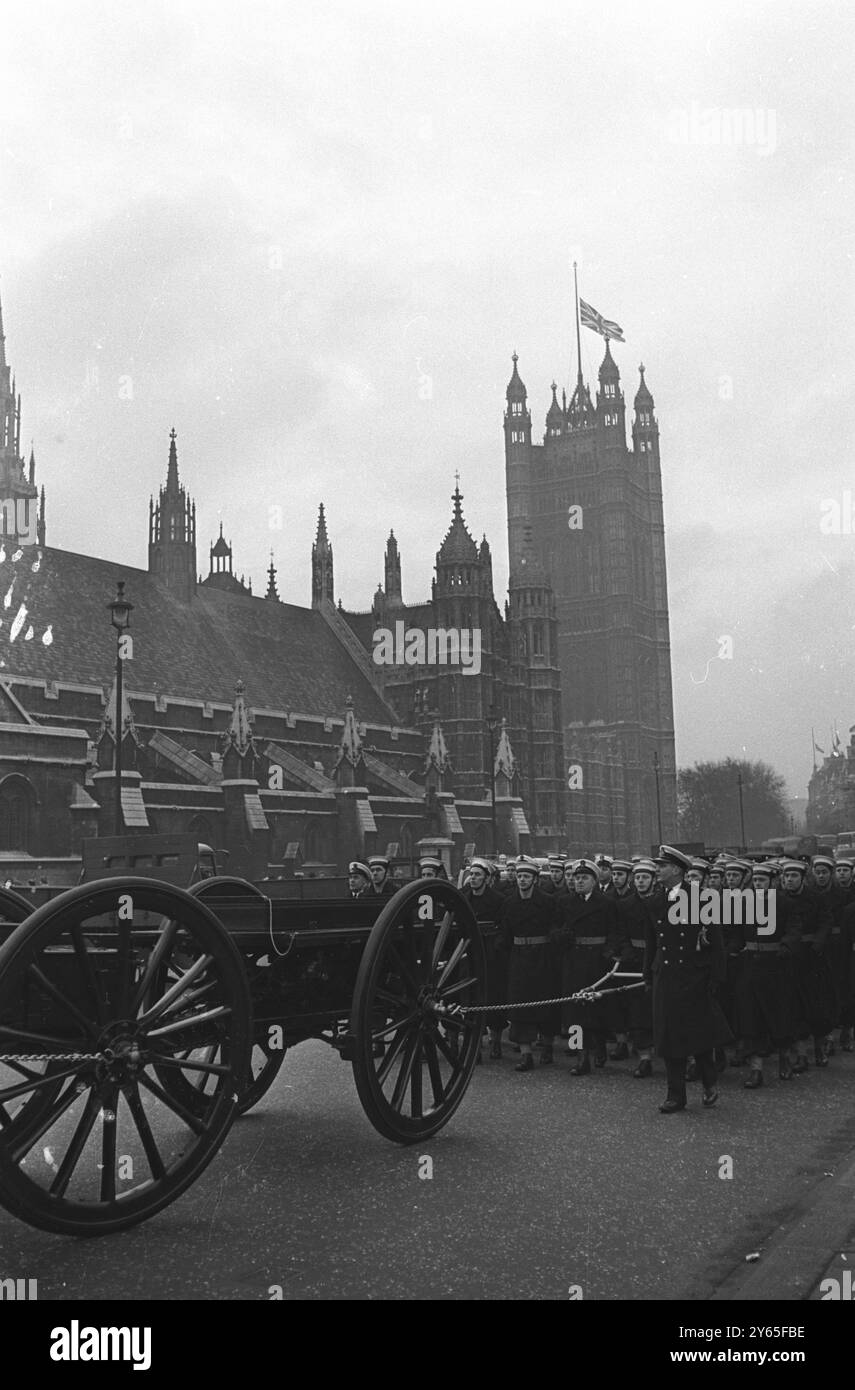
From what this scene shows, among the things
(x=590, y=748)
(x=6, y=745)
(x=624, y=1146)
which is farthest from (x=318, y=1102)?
(x=590, y=748)

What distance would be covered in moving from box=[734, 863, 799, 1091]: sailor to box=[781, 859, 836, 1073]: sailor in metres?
0.09

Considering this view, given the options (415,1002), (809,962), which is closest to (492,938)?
(809,962)

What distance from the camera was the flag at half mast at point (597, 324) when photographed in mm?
89625

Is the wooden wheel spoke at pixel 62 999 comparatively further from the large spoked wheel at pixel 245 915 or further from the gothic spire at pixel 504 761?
the gothic spire at pixel 504 761

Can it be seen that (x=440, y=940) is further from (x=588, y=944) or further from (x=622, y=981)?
(x=622, y=981)

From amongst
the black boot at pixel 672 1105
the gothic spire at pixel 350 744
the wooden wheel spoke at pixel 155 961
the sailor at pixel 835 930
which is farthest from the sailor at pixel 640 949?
the gothic spire at pixel 350 744

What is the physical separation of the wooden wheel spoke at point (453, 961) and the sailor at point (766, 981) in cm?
356

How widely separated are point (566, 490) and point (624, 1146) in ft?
352

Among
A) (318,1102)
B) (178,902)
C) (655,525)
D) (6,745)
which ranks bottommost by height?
(318,1102)

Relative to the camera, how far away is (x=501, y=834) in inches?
2148

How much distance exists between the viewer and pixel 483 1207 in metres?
6.33
